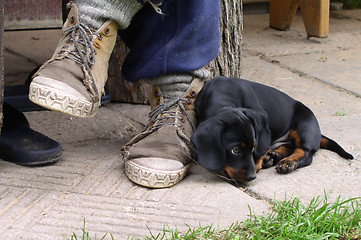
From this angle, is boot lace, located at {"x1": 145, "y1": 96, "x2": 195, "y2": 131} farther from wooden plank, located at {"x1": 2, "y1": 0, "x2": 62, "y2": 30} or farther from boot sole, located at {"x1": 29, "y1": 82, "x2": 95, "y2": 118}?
wooden plank, located at {"x1": 2, "y1": 0, "x2": 62, "y2": 30}

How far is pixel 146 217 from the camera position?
1.90 meters

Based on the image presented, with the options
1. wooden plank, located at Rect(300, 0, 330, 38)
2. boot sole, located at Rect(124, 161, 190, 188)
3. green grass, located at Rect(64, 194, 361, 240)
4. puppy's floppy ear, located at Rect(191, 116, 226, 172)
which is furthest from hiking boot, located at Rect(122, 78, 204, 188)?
wooden plank, located at Rect(300, 0, 330, 38)

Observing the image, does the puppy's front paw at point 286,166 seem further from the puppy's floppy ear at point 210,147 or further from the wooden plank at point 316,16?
the wooden plank at point 316,16

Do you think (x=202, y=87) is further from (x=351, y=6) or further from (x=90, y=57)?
(x=351, y=6)

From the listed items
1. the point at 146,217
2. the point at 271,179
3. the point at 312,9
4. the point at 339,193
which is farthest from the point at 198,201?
the point at 312,9

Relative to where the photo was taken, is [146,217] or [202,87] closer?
[146,217]

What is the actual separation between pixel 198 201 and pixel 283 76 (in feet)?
6.47

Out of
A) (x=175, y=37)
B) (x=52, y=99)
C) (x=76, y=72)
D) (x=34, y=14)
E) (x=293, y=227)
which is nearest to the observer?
(x=293, y=227)

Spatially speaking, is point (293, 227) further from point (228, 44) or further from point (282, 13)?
point (282, 13)

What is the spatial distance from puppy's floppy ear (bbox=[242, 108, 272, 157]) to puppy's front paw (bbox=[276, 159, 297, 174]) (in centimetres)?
10

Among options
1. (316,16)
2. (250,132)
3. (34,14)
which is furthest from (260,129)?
(316,16)

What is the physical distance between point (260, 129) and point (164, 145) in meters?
0.38

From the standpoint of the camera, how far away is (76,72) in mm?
2096

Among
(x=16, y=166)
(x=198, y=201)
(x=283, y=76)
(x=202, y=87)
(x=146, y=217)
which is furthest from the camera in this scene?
(x=283, y=76)
